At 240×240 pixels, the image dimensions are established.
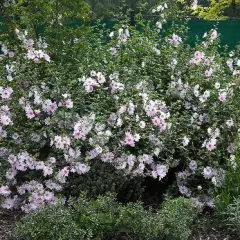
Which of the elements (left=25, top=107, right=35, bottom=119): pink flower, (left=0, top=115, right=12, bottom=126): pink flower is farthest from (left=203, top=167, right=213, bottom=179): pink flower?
(left=0, top=115, right=12, bottom=126): pink flower

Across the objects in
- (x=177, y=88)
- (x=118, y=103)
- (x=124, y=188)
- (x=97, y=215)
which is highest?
(x=177, y=88)

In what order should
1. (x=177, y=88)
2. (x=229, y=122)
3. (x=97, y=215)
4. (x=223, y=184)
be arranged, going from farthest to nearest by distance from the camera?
1. (x=177, y=88)
2. (x=229, y=122)
3. (x=223, y=184)
4. (x=97, y=215)

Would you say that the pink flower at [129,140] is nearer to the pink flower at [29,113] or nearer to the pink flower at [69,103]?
the pink flower at [69,103]

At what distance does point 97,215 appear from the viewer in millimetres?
2721

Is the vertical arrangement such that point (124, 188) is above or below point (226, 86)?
below

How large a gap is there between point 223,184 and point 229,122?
56 centimetres

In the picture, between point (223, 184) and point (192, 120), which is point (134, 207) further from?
point (192, 120)

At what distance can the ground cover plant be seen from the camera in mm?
3412

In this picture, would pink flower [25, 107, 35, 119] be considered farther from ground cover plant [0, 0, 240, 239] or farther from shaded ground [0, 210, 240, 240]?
shaded ground [0, 210, 240, 240]

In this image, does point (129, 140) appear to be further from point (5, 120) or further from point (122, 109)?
point (5, 120)

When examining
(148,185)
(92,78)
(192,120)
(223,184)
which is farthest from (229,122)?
(92,78)

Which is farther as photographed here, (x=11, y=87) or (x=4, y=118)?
(x=11, y=87)

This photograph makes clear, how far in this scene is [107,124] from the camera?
361 centimetres

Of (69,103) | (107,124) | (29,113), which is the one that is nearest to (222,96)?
(107,124)
